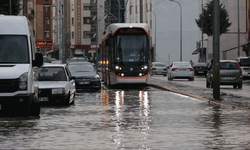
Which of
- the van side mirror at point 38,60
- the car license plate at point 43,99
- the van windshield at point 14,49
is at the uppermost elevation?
the van windshield at point 14,49

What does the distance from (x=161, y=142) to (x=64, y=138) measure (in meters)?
1.79

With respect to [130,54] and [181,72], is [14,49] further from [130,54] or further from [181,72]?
[181,72]

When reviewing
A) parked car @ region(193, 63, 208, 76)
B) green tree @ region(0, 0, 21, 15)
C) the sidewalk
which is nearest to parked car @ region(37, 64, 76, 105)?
the sidewalk

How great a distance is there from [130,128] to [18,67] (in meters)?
3.80

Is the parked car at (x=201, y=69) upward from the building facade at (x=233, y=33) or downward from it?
downward

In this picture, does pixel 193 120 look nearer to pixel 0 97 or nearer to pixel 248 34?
pixel 0 97

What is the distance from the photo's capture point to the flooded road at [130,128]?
10.1 meters

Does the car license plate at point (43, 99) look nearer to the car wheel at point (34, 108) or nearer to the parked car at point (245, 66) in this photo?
the car wheel at point (34, 108)

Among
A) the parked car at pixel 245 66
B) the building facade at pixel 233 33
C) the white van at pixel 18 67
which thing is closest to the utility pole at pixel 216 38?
the white van at pixel 18 67

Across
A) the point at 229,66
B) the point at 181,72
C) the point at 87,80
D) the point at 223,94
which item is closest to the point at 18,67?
A: the point at 223,94

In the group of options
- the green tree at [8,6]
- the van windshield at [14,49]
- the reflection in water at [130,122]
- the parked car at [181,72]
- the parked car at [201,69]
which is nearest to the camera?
the reflection in water at [130,122]

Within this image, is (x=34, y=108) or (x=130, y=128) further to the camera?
(x=34, y=108)

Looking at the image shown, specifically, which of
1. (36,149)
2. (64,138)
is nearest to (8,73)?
(64,138)

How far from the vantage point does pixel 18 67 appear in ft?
48.9
